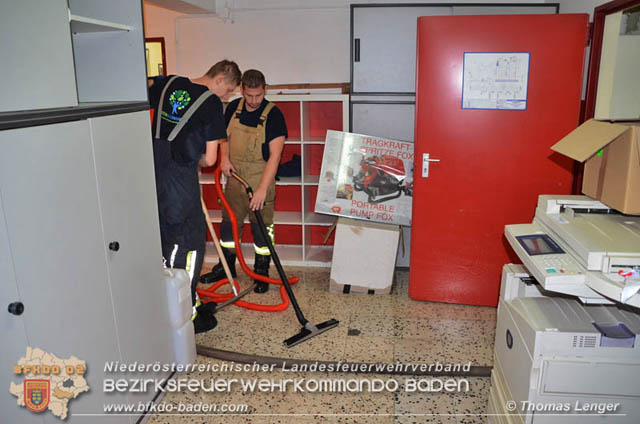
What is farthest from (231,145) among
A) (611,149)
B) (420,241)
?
(611,149)

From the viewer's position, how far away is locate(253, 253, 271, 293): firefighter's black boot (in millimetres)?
3891

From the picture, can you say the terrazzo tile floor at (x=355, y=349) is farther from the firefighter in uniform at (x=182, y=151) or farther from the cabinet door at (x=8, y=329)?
the cabinet door at (x=8, y=329)

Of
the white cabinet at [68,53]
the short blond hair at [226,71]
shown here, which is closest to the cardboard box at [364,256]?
the short blond hair at [226,71]

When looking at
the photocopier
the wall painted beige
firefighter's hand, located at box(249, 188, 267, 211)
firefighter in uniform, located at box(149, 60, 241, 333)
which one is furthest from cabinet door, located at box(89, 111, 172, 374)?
the wall painted beige

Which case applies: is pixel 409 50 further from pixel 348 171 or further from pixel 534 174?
pixel 534 174

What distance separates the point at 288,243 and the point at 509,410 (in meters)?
3.14

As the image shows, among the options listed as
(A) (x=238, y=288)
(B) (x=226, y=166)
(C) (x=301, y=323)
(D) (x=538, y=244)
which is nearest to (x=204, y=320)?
(A) (x=238, y=288)

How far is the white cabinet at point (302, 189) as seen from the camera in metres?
4.29

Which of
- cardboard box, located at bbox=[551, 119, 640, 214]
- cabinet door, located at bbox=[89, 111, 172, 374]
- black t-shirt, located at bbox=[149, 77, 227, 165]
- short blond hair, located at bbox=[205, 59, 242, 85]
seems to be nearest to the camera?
cardboard box, located at bbox=[551, 119, 640, 214]

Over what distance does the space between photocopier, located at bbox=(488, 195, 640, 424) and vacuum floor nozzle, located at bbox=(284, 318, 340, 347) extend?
4.58ft

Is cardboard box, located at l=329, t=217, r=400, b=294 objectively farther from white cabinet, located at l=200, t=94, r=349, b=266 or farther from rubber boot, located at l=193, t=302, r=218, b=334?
rubber boot, located at l=193, t=302, r=218, b=334

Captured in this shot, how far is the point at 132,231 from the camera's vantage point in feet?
7.55

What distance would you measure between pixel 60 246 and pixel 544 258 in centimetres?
176

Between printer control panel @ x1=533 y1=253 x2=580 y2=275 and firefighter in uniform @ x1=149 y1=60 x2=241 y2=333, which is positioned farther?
firefighter in uniform @ x1=149 y1=60 x2=241 y2=333
